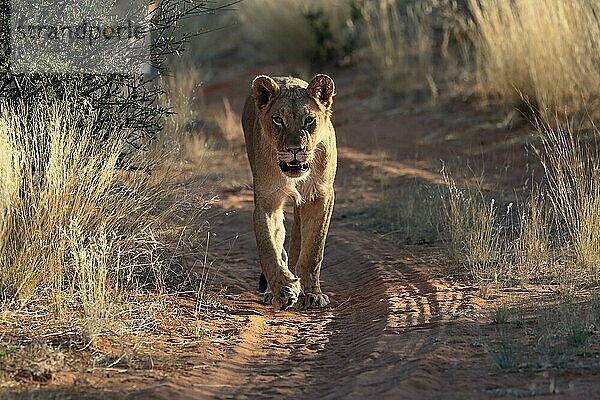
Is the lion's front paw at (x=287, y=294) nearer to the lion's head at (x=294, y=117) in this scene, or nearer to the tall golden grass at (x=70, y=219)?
the lion's head at (x=294, y=117)

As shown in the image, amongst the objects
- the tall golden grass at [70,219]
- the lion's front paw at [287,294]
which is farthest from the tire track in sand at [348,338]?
the tall golden grass at [70,219]

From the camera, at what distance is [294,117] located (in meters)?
7.31

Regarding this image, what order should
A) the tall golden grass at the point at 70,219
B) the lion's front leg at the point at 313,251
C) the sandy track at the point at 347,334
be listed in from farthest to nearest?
the lion's front leg at the point at 313,251 < the tall golden grass at the point at 70,219 < the sandy track at the point at 347,334

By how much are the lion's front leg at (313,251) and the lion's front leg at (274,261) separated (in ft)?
0.67

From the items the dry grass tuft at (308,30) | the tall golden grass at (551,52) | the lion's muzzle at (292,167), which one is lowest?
the lion's muzzle at (292,167)

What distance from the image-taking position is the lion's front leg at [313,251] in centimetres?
757

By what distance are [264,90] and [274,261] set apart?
1.28 metres

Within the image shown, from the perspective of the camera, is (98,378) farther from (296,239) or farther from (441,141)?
(441,141)

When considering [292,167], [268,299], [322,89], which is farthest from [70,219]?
[322,89]

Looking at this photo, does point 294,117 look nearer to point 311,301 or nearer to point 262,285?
point 311,301

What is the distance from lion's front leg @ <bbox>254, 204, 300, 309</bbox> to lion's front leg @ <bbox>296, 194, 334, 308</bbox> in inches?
8.0

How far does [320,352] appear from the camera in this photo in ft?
20.7

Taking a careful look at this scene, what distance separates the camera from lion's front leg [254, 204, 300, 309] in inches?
279

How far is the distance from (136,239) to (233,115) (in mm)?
9551
